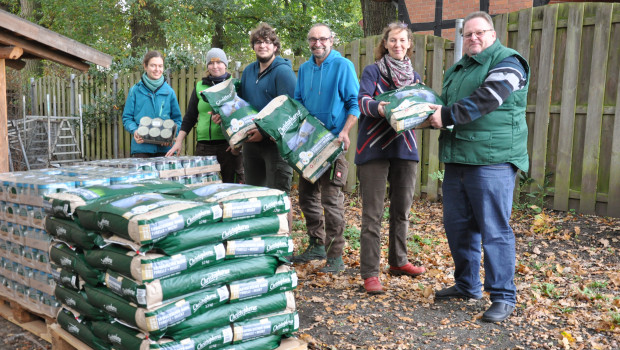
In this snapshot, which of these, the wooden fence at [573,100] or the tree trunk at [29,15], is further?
the tree trunk at [29,15]

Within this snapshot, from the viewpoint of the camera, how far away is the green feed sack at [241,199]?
9.16 feet

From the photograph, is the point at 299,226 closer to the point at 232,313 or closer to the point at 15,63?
the point at 232,313

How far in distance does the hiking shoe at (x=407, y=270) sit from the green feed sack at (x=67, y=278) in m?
2.67

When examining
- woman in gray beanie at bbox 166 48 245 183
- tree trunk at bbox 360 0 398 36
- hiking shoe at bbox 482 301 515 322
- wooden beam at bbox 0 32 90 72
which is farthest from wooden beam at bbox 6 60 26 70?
tree trunk at bbox 360 0 398 36

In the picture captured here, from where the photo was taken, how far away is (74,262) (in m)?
3.00

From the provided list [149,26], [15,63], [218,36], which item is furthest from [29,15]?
[15,63]

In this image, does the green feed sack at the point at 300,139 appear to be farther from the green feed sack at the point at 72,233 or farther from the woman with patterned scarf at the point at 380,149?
the green feed sack at the point at 72,233

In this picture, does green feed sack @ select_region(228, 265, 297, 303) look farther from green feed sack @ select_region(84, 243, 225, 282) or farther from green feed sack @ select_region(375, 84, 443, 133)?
green feed sack @ select_region(375, 84, 443, 133)

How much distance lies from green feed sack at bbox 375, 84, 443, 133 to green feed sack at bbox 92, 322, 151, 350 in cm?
212

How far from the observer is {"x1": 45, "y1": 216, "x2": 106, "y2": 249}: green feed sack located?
9.20 ft

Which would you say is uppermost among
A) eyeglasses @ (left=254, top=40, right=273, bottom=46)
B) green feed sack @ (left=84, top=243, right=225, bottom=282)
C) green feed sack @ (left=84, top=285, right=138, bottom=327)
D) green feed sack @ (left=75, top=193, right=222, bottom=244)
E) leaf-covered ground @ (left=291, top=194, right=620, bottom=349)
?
eyeglasses @ (left=254, top=40, right=273, bottom=46)

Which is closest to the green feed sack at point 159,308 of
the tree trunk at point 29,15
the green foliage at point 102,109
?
the green foliage at point 102,109

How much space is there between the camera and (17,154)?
488 inches

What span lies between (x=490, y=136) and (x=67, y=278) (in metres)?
2.88
